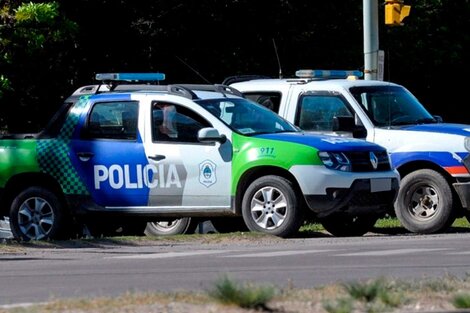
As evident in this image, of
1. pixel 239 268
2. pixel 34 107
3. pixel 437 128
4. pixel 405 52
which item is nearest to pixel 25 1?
pixel 34 107

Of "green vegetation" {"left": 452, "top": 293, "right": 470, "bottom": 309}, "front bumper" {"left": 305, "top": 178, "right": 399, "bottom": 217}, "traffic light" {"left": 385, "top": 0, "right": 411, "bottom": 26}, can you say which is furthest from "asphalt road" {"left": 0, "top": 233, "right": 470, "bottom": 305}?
"traffic light" {"left": 385, "top": 0, "right": 411, "bottom": 26}

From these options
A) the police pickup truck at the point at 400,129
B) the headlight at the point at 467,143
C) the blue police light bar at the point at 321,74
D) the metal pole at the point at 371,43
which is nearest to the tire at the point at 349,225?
the police pickup truck at the point at 400,129

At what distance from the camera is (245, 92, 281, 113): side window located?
18016mm

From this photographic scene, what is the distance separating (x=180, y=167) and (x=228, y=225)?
2.32 metres

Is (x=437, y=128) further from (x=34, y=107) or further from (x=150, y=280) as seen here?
(x=34, y=107)

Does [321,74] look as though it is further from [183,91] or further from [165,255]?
[165,255]

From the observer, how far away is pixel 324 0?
1162 inches

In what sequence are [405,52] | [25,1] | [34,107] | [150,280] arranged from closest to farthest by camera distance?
[150,280] < [25,1] < [34,107] < [405,52]

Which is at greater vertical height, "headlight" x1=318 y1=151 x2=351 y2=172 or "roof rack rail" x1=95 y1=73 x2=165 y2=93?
"roof rack rail" x1=95 y1=73 x2=165 y2=93

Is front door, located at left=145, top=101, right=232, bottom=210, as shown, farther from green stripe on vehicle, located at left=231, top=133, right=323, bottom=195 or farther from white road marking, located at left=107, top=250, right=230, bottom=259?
white road marking, located at left=107, top=250, right=230, bottom=259

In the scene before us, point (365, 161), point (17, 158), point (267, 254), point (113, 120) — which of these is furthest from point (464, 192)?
point (17, 158)

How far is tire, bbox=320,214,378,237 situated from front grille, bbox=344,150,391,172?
4.44 feet

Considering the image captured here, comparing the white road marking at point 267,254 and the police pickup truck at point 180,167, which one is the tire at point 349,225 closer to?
the police pickup truck at point 180,167

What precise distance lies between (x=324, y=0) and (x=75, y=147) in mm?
14076
